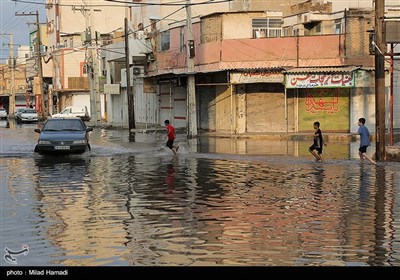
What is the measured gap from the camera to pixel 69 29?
9412 cm

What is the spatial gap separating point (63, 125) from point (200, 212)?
49.2ft

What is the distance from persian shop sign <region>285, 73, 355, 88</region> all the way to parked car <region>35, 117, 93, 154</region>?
14.5 metres

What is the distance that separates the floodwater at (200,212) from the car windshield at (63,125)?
2.26 m

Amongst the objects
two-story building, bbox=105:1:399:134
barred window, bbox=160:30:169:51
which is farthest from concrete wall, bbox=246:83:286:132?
barred window, bbox=160:30:169:51

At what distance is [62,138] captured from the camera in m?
25.5

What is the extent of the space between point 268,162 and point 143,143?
1171 centimetres

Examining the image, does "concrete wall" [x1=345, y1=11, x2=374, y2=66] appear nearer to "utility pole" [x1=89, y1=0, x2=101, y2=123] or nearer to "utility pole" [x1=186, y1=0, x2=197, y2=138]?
"utility pole" [x1=186, y1=0, x2=197, y2=138]

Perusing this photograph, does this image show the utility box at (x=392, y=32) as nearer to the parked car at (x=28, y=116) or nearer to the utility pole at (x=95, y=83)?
the utility pole at (x=95, y=83)

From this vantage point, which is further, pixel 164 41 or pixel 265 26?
pixel 164 41

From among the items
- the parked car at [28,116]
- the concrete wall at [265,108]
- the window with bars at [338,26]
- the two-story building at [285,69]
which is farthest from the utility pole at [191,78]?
the parked car at [28,116]

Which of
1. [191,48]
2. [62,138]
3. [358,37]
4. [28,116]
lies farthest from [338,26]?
[28,116]

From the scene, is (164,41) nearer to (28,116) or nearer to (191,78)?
(191,78)

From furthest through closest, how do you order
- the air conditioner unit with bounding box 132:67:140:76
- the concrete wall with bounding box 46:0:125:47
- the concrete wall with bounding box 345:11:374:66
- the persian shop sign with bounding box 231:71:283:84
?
the concrete wall with bounding box 46:0:125:47, the air conditioner unit with bounding box 132:67:140:76, the persian shop sign with bounding box 231:71:283:84, the concrete wall with bounding box 345:11:374:66

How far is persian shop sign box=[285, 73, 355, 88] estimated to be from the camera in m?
37.7
